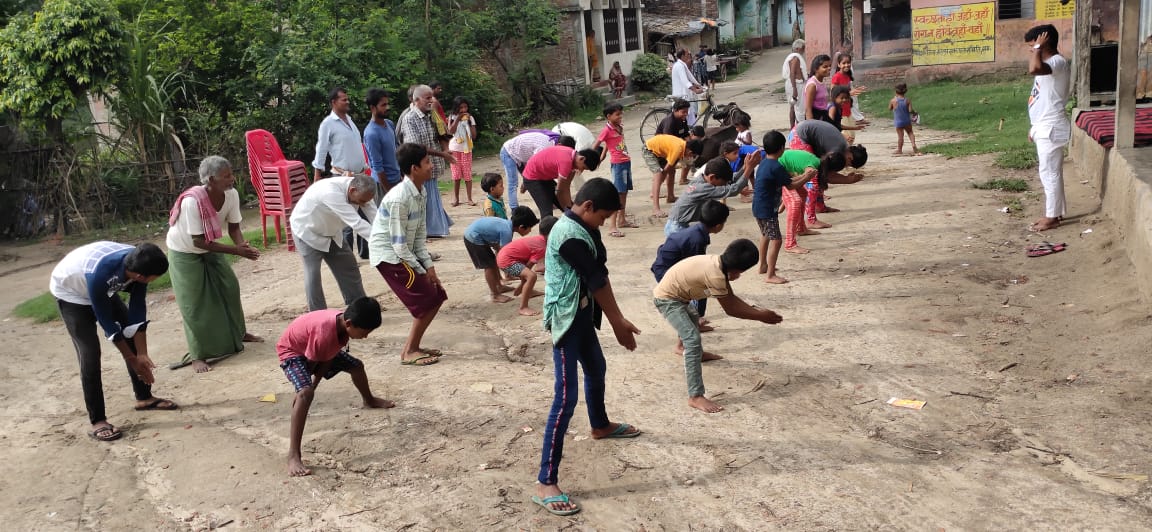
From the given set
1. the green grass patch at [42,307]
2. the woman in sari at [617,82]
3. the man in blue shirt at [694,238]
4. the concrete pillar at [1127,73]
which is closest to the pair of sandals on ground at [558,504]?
the man in blue shirt at [694,238]

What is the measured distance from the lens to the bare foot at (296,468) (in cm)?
478

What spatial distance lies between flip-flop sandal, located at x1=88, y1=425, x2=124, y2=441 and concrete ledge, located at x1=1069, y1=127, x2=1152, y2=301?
657cm

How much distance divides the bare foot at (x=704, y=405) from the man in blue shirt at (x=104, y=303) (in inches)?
128

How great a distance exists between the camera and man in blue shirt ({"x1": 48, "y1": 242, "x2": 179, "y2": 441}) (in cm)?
536

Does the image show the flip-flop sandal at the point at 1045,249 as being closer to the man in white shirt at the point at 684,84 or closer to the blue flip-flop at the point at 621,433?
the blue flip-flop at the point at 621,433

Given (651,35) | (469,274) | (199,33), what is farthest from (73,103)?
(651,35)

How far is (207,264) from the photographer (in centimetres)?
669

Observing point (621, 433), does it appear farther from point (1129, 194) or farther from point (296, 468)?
point (1129, 194)

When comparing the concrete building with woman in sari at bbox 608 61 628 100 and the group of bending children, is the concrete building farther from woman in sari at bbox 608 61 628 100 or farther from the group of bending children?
the group of bending children

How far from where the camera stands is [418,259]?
244 inches

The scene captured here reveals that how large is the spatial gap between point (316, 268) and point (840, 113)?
6.60 metres

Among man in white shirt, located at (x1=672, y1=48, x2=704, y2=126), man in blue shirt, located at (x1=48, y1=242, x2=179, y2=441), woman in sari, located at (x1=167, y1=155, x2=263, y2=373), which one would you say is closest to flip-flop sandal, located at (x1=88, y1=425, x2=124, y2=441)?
man in blue shirt, located at (x1=48, y1=242, x2=179, y2=441)

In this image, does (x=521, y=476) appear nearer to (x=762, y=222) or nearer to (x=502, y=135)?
(x=762, y=222)

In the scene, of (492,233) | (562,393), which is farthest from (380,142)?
(562,393)
